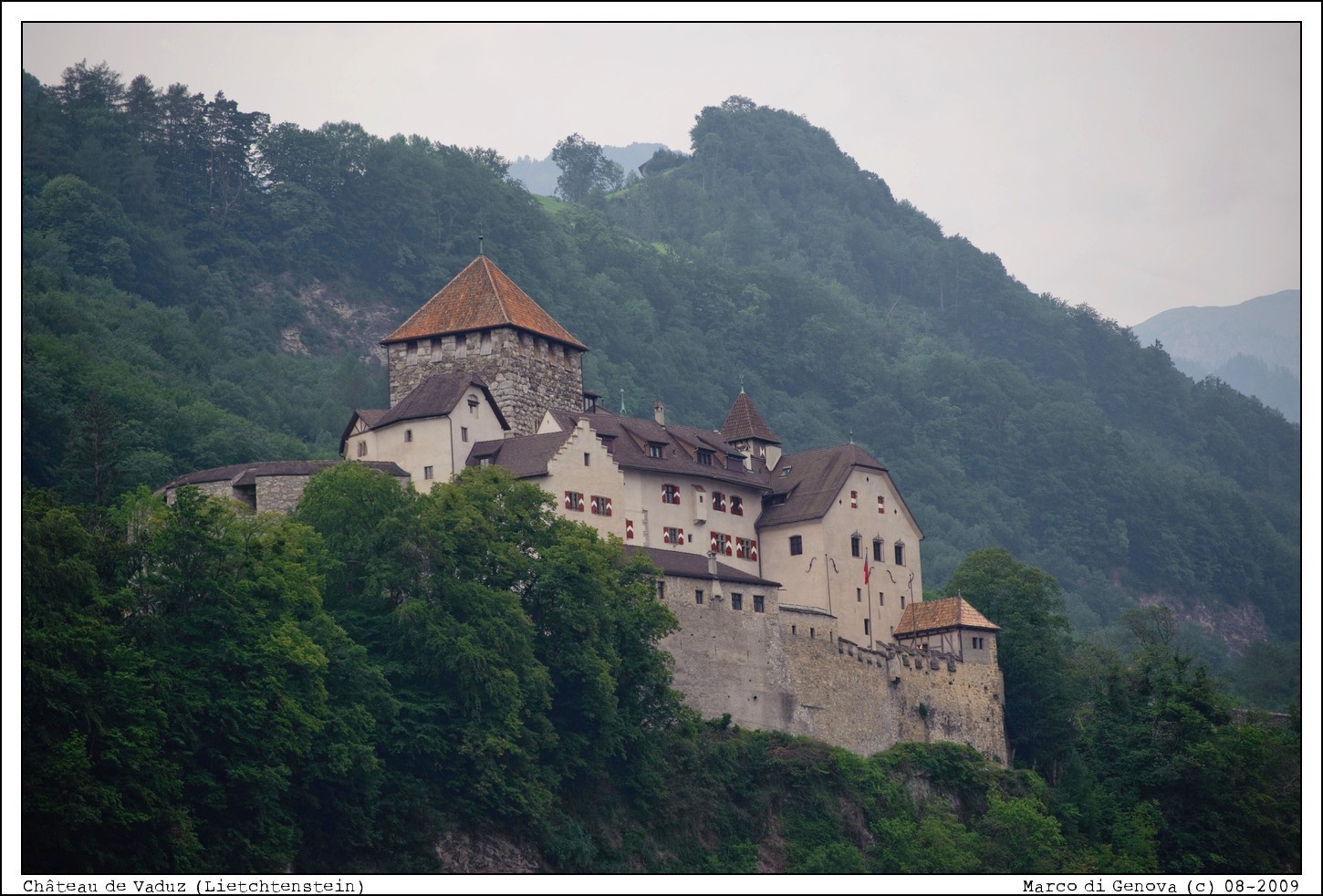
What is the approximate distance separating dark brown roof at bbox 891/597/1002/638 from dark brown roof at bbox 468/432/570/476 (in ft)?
47.8

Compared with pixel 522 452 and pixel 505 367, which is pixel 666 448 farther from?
pixel 505 367

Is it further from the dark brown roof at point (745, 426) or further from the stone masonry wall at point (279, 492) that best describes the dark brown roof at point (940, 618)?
the stone masonry wall at point (279, 492)

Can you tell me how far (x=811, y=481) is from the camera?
8438cm

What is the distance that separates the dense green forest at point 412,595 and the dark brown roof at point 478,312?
36.5 feet

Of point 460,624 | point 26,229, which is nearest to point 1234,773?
point 460,624

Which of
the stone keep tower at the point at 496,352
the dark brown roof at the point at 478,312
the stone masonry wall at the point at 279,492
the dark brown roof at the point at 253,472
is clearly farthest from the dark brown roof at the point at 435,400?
the stone masonry wall at the point at 279,492

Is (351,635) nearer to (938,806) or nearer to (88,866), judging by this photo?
(88,866)

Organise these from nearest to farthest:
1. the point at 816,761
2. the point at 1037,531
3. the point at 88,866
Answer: the point at 88,866
the point at 816,761
the point at 1037,531

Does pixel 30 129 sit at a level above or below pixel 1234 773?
above

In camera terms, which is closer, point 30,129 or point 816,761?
point 816,761

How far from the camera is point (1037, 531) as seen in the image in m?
160

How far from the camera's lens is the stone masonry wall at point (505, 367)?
84062mm

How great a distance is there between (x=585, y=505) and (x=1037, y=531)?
284 ft

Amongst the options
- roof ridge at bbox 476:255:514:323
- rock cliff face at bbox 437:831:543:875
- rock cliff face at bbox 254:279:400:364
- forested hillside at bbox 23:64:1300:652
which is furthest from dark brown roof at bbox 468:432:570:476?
rock cliff face at bbox 254:279:400:364
